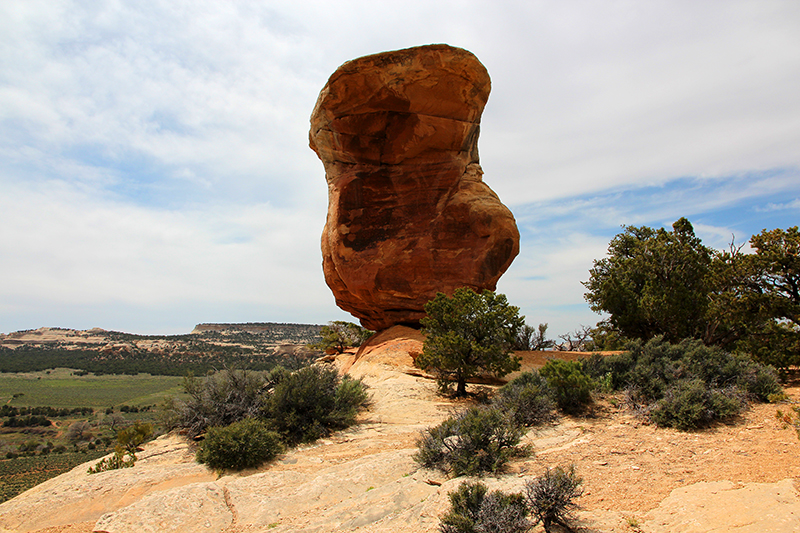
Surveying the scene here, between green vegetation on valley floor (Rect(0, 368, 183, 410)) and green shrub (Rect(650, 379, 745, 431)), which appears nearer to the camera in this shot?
green shrub (Rect(650, 379, 745, 431))

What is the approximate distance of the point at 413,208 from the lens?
17.0m

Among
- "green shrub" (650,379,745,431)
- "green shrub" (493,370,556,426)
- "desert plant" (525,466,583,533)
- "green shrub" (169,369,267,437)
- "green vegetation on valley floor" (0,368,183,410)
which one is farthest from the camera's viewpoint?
"green vegetation on valley floor" (0,368,183,410)

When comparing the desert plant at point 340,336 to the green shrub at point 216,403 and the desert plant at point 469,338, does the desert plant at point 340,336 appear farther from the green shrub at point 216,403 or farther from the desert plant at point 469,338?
the green shrub at point 216,403

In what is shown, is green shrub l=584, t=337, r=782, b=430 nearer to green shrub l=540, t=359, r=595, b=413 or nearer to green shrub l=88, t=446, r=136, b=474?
green shrub l=540, t=359, r=595, b=413

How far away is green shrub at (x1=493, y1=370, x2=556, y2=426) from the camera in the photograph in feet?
24.0

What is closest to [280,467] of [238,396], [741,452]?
[238,396]

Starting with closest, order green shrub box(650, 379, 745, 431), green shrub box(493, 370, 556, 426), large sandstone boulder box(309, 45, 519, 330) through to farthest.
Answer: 1. green shrub box(650, 379, 745, 431)
2. green shrub box(493, 370, 556, 426)
3. large sandstone boulder box(309, 45, 519, 330)

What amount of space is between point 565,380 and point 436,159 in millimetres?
11020

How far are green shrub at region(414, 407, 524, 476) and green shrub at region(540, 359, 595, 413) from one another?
7.69 ft

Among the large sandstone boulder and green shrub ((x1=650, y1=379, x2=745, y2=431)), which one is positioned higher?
the large sandstone boulder

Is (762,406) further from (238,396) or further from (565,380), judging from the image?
(238,396)

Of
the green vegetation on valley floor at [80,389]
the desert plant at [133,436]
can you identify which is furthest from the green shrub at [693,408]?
the green vegetation on valley floor at [80,389]

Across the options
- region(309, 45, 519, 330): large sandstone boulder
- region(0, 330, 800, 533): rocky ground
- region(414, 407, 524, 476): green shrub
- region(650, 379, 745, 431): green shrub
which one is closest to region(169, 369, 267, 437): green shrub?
region(0, 330, 800, 533): rocky ground

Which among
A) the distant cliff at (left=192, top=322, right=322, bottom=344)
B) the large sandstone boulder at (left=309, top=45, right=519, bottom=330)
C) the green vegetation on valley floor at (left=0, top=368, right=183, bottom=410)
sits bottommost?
the green vegetation on valley floor at (left=0, top=368, right=183, bottom=410)
